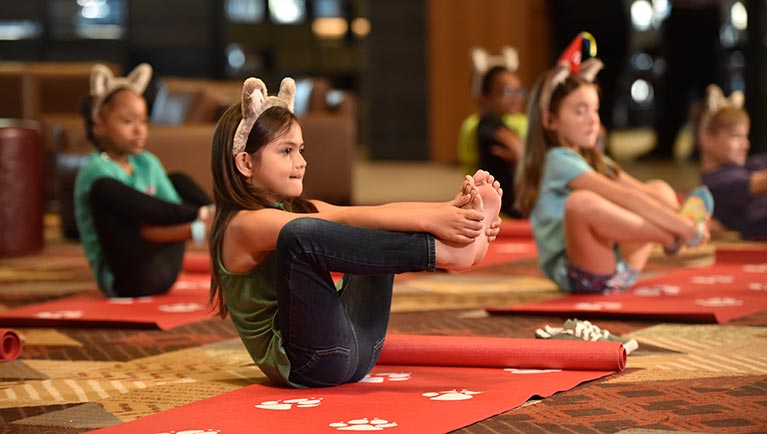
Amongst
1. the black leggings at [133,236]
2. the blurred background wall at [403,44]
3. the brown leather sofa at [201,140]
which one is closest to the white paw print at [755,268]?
the black leggings at [133,236]

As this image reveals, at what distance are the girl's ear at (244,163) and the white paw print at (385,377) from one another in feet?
1.69

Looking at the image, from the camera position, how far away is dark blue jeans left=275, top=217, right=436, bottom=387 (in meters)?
2.42

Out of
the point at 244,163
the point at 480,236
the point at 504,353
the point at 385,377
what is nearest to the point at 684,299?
the point at 504,353

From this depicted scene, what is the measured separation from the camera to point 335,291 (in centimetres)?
254

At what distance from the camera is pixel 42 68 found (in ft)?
30.9

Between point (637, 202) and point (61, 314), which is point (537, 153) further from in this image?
point (61, 314)

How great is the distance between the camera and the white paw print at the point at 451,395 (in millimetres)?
2486

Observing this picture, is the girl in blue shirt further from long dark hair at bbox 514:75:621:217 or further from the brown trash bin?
the brown trash bin

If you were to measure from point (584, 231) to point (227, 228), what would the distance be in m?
1.55

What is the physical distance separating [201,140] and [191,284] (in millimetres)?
2023

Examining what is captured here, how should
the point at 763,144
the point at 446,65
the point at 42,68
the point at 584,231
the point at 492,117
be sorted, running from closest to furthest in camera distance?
the point at 584,231 < the point at 492,117 < the point at 763,144 < the point at 42,68 < the point at 446,65

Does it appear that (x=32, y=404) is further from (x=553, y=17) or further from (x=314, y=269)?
(x=553, y=17)

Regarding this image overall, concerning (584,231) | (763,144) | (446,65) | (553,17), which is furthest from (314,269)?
(446,65)

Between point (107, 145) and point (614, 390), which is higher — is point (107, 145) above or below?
above
